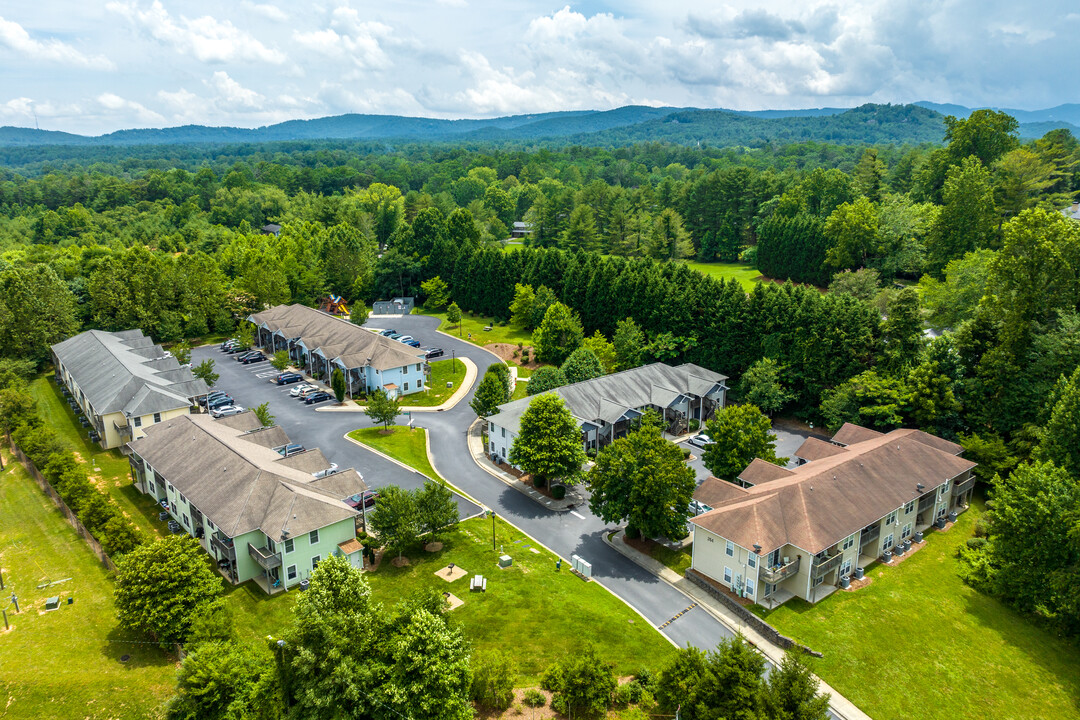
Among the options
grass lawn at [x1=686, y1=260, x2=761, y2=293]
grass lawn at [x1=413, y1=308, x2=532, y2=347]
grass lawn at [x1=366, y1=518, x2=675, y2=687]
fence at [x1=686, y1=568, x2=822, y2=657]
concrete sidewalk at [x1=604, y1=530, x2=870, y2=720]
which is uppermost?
grass lawn at [x1=686, y1=260, x2=761, y2=293]

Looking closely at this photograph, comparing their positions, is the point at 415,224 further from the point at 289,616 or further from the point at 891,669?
the point at 891,669

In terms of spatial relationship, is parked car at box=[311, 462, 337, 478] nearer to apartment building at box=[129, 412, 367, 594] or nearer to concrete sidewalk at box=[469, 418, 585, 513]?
apartment building at box=[129, 412, 367, 594]

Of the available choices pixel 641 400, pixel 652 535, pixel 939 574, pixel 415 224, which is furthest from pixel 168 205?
pixel 939 574

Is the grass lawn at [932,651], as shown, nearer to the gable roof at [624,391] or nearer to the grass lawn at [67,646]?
the gable roof at [624,391]

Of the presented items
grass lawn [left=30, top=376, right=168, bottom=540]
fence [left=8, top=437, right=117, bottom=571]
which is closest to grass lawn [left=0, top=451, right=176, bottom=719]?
fence [left=8, top=437, right=117, bottom=571]

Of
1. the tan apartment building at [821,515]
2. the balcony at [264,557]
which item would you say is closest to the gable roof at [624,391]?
the tan apartment building at [821,515]

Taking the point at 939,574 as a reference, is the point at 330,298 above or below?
above
